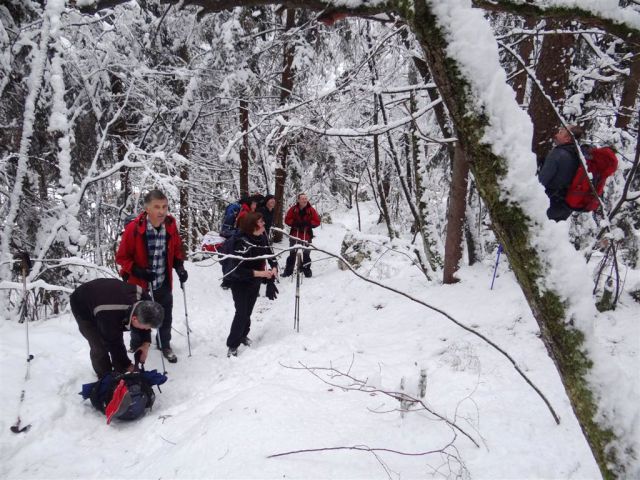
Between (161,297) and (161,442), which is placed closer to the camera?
(161,442)

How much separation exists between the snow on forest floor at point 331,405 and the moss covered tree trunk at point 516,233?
186 millimetres

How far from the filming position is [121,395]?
381 centimetres

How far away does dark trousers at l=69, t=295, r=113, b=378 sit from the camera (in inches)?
165

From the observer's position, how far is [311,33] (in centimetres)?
1006

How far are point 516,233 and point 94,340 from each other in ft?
14.4

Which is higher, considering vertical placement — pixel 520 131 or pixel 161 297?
pixel 520 131

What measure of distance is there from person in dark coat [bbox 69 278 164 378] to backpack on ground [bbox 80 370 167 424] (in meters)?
0.22

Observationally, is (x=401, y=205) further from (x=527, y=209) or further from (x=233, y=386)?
(x=527, y=209)

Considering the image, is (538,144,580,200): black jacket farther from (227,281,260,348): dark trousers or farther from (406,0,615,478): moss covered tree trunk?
(227,281,260,348): dark trousers

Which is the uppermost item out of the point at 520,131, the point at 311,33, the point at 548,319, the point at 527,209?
the point at 311,33

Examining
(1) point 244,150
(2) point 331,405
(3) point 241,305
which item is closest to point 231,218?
(3) point 241,305

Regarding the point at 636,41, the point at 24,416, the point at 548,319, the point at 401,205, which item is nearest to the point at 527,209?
the point at 548,319

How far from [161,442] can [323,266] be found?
7884 millimetres

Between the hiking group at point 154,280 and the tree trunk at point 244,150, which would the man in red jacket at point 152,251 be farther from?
the tree trunk at point 244,150
